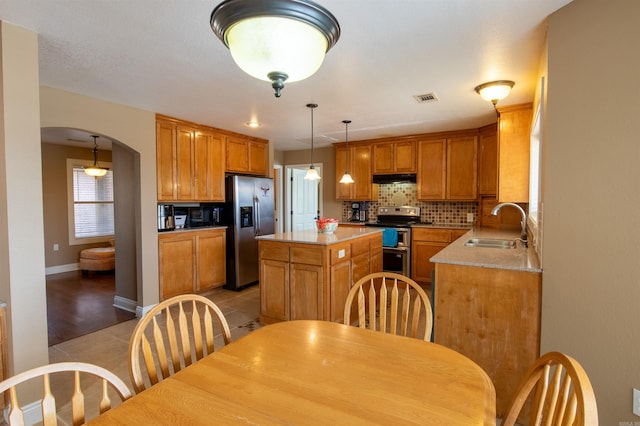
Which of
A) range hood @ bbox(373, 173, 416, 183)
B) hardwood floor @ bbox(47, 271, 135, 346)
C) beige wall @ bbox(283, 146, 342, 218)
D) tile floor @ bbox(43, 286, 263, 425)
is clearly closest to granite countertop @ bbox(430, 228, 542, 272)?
tile floor @ bbox(43, 286, 263, 425)

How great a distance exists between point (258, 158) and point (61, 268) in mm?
4136

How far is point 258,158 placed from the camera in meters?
5.32

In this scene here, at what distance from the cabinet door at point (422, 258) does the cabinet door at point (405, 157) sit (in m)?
1.20

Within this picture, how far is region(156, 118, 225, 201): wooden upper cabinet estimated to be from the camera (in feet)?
12.8

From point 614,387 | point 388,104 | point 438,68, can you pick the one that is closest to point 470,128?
point 388,104

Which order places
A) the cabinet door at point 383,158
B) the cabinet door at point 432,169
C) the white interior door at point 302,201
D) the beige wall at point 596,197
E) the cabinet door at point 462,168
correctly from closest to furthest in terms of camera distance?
1. the beige wall at point 596,197
2. the cabinet door at point 462,168
3. the cabinet door at point 432,169
4. the cabinet door at point 383,158
5. the white interior door at point 302,201

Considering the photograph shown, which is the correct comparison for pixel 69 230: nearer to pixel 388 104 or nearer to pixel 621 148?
pixel 388 104

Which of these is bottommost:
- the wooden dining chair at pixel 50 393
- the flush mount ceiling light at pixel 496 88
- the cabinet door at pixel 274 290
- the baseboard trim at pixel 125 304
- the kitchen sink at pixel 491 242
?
the baseboard trim at pixel 125 304

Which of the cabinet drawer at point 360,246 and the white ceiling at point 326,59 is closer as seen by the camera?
the white ceiling at point 326,59

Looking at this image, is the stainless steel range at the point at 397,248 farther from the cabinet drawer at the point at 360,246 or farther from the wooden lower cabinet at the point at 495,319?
the wooden lower cabinet at the point at 495,319

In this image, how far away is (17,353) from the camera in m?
1.93

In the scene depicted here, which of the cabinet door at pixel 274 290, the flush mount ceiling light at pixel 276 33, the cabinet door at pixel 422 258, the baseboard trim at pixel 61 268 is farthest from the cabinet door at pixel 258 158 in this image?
the flush mount ceiling light at pixel 276 33

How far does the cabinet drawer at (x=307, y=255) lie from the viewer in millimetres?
3006

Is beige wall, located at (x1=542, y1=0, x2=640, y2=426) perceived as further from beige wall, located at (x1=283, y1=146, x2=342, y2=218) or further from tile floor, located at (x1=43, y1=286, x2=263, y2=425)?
beige wall, located at (x1=283, y1=146, x2=342, y2=218)
